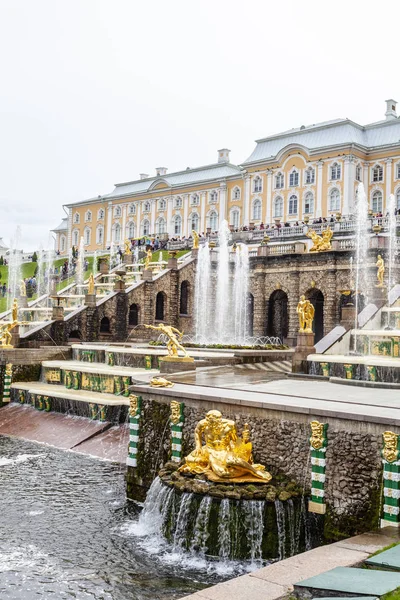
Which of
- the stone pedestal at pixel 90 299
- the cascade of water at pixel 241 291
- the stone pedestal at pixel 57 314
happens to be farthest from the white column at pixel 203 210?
the stone pedestal at pixel 57 314

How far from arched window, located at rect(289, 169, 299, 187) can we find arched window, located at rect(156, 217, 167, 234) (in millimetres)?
17886

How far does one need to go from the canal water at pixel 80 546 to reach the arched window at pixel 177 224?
179ft

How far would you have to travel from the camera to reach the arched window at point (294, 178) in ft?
184

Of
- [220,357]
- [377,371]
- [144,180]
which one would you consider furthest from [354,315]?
[144,180]

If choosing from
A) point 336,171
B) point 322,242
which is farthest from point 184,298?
point 336,171

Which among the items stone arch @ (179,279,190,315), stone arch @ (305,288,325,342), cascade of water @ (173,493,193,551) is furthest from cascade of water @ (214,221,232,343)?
cascade of water @ (173,493,193,551)

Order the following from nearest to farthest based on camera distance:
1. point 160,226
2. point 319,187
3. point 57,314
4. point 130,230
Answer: point 57,314 → point 319,187 → point 160,226 → point 130,230

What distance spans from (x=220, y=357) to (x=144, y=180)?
56.2 meters

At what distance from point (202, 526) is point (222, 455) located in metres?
1.19

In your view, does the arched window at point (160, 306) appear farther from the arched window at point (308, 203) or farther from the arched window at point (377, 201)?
the arched window at point (377, 201)

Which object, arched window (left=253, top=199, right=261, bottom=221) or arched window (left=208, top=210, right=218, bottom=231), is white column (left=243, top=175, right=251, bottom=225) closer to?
arched window (left=253, top=199, right=261, bottom=221)

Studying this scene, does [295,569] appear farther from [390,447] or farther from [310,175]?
[310,175]

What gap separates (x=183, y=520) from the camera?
33.4 ft

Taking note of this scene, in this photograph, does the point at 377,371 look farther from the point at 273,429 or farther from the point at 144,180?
the point at 144,180
